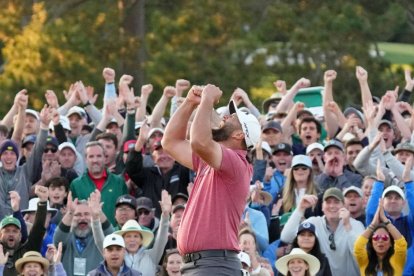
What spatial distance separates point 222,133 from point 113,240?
4.31 meters

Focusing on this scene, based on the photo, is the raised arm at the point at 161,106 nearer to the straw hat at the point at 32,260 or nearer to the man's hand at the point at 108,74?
the man's hand at the point at 108,74

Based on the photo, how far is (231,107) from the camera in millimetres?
17047

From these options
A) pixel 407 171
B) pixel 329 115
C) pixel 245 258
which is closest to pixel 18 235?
pixel 245 258

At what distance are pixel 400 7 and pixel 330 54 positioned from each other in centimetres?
256

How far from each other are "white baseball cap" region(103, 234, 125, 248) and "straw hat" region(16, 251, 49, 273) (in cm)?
64

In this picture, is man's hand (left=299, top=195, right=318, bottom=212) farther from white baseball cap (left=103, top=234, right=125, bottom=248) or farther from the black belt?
the black belt

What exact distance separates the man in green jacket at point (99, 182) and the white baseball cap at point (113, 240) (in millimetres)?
2096

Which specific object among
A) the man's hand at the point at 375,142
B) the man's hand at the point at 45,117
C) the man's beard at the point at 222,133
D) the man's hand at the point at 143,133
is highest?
the man's hand at the point at 45,117

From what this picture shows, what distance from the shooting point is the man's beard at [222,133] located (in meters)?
16.9

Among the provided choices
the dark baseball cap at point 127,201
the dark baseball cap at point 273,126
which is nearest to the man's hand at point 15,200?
the dark baseball cap at point 127,201

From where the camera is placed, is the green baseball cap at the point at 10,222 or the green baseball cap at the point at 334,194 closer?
the green baseball cap at the point at 10,222

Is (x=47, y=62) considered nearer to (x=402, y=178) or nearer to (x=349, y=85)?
(x=349, y=85)

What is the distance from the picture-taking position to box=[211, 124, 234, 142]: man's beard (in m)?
16.9

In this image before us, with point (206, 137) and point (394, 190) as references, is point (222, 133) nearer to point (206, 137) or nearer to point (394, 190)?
point (206, 137)
